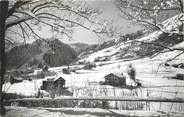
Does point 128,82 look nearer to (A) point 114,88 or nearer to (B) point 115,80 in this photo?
(B) point 115,80

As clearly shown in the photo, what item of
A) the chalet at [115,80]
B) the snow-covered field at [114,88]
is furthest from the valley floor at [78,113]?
the chalet at [115,80]

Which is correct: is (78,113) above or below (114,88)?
below

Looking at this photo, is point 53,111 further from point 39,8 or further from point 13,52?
point 13,52

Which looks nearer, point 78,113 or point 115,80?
point 78,113

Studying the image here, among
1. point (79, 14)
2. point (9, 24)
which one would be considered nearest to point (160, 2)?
point (79, 14)

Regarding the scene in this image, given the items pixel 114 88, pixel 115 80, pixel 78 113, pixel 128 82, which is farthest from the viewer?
pixel 128 82

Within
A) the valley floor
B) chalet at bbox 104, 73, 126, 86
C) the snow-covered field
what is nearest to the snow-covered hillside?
the snow-covered field

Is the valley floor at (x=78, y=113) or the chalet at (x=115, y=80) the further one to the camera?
the chalet at (x=115, y=80)

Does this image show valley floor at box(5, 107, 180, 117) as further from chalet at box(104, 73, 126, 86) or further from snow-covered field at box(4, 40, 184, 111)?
chalet at box(104, 73, 126, 86)

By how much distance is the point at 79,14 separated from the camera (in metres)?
7.76

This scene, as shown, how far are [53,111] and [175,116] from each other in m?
4.01

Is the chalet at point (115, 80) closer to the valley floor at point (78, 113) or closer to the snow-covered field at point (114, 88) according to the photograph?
the snow-covered field at point (114, 88)

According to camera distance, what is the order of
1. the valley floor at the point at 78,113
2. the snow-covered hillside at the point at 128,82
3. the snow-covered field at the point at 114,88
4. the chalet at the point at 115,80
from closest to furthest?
the valley floor at the point at 78,113 → the snow-covered hillside at the point at 128,82 → the snow-covered field at the point at 114,88 → the chalet at the point at 115,80

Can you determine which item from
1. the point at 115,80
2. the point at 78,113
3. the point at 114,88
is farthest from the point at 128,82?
the point at 78,113
